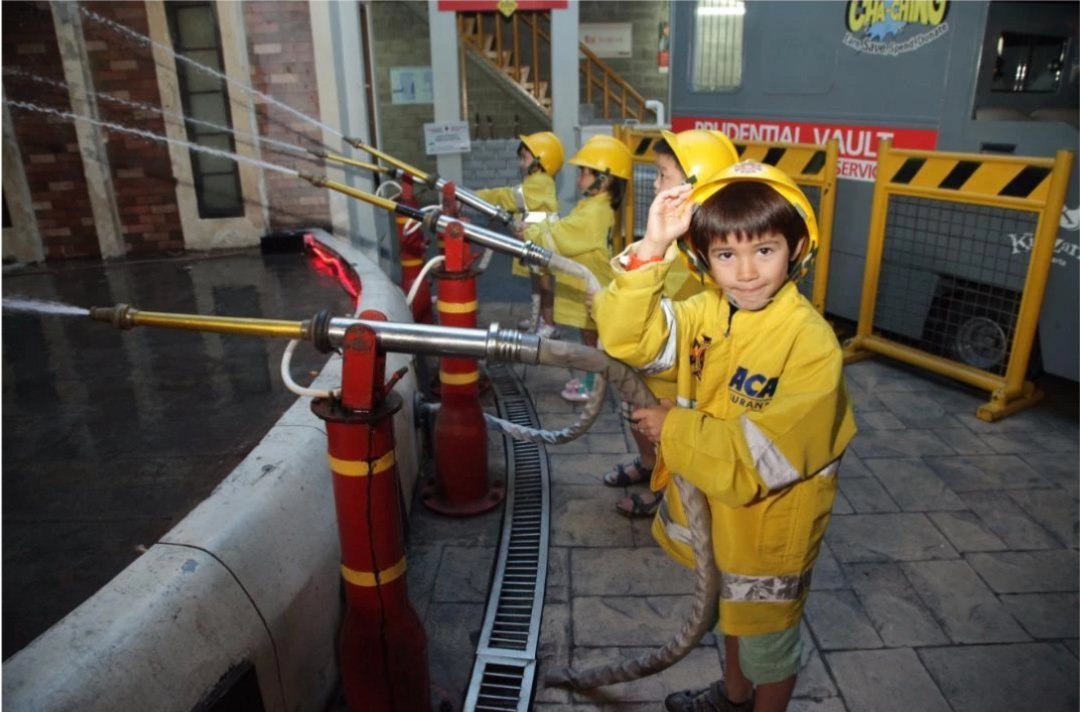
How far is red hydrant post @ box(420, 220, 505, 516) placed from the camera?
3449 millimetres

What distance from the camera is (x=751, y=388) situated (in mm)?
1899

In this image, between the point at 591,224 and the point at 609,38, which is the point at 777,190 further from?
the point at 609,38

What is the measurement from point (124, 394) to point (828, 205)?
4.86 meters

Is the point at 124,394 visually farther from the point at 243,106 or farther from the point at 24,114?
the point at 24,114

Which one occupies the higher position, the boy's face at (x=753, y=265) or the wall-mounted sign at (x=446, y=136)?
the wall-mounted sign at (x=446, y=136)

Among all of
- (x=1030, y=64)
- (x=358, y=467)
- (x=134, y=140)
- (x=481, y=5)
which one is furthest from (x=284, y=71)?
(x=358, y=467)

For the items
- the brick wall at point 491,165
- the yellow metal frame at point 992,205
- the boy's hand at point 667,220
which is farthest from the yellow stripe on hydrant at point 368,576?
the brick wall at point 491,165

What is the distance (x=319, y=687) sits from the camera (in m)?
2.28

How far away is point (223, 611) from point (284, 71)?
637cm

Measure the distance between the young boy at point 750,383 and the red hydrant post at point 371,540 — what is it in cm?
63

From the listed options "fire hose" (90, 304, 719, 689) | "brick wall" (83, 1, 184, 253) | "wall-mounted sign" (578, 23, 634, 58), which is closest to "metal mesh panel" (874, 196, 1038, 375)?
"fire hose" (90, 304, 719, 689)

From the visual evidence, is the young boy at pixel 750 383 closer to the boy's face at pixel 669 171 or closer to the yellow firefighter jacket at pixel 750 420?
the yellow firefighter jacket at pixel 750 420

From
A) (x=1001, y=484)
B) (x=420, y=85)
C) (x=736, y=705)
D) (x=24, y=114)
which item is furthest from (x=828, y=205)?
(x=420, y=85)

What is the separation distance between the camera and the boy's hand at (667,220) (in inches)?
75.6
